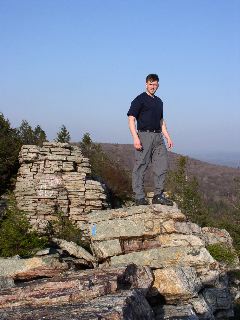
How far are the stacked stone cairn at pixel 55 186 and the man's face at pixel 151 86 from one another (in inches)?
349

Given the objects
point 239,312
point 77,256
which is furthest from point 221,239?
point 77,256

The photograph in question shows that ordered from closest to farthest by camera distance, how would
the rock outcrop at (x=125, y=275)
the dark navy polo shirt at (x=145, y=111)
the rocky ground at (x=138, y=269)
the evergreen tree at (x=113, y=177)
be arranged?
1. the rock outcrop at (x=125, y=275)
2. the rocky ground at (x=138, y=269)
3. the dark navy polo shirt at (x=145, y=111)
4. the evergreen tree at (x=113, y=177)

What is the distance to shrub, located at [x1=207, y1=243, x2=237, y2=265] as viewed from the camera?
22.9 metres

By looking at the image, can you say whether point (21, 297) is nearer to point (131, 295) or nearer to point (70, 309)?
point (70, 309)

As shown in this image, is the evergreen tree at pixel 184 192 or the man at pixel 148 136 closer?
the man at pixel 148 136

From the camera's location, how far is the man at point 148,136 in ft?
36.0

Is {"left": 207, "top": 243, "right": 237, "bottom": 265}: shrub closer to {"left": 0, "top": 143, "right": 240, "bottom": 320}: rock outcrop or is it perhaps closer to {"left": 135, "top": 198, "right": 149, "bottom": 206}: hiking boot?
{"left": 0, "top": 143, "right": 240, "bottom": 320}: rock outcrop

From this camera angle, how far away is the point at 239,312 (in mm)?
21234

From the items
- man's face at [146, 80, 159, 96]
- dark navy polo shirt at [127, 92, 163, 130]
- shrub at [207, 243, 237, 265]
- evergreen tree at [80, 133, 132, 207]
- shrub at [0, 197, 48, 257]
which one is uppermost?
man's face at [146, 80, 159, 96]

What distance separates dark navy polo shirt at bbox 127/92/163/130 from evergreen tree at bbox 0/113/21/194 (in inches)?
423

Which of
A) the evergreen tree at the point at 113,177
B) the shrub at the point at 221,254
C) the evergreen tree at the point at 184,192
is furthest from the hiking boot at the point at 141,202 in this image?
the evergreen tree at the point at 184,192

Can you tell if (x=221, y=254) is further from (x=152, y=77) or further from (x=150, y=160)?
(x=152, y=77)

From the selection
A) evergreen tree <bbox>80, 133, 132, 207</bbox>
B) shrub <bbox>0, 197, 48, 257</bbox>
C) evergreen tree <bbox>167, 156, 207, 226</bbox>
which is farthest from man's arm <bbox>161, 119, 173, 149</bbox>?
evergreen tree <bbox>167, 156, 207, 226</bbox>

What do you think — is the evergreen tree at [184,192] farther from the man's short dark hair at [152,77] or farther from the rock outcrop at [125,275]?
the man's short dark hair at [152,77]
